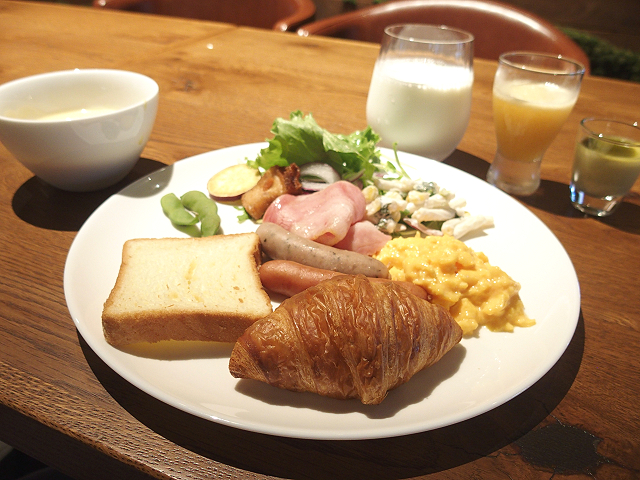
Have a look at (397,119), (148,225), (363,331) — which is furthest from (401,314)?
(397,119)

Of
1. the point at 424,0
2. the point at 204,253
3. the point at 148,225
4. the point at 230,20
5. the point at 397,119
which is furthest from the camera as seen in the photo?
the point at 230,20

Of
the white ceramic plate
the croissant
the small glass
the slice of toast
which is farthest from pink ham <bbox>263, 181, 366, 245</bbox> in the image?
the small glass

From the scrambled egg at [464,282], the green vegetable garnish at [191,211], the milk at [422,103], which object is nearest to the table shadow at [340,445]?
the scrambled egg at [464,282]

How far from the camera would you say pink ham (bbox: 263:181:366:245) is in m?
1.80

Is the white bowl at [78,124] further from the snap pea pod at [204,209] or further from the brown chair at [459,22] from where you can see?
the brown chair at [459,22]

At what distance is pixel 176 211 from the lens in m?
1.84

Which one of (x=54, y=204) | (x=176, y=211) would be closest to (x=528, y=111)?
(x=176, y=211)

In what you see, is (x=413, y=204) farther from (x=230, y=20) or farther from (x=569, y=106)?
(x=230, y=20)

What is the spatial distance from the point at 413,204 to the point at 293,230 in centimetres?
55

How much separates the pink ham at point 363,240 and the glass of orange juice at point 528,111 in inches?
32.3

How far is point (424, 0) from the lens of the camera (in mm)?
4492

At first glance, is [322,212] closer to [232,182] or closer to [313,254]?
[313,254]

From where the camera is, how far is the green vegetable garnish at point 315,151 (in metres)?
2.15

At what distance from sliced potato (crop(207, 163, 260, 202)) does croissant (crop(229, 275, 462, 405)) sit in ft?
3.09
